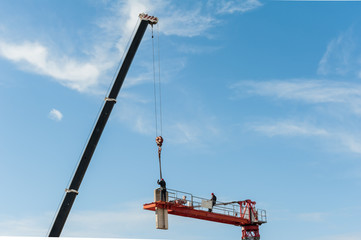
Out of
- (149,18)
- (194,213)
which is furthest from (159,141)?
(149,18)

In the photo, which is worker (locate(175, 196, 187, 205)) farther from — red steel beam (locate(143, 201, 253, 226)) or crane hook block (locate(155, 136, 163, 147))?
crane hook block (locate(155, 136, 163, 147))

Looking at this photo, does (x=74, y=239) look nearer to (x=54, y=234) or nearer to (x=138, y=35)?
(x=54, y=234)

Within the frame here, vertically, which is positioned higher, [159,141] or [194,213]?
[159,141]

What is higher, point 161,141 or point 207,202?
point 161,141

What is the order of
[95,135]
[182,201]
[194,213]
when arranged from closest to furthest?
1. [95,135]
2. [182,201]
3. [194,213]

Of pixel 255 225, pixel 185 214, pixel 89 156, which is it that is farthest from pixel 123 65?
pixel 255 225

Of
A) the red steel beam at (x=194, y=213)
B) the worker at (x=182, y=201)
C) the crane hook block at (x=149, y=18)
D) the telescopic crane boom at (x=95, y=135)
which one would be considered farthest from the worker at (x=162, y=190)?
the crane hook block at (x=149, y=18)

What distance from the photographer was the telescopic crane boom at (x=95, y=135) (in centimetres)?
2636

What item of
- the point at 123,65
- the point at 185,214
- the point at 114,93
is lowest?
the point at 185,214

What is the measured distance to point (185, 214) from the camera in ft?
107

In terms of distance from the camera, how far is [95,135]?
28.6 meters

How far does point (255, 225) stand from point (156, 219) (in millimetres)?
15065

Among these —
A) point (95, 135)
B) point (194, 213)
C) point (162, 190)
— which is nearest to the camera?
point (95, 135)

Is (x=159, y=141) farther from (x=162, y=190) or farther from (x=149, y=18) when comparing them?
(x=149, y=18)
